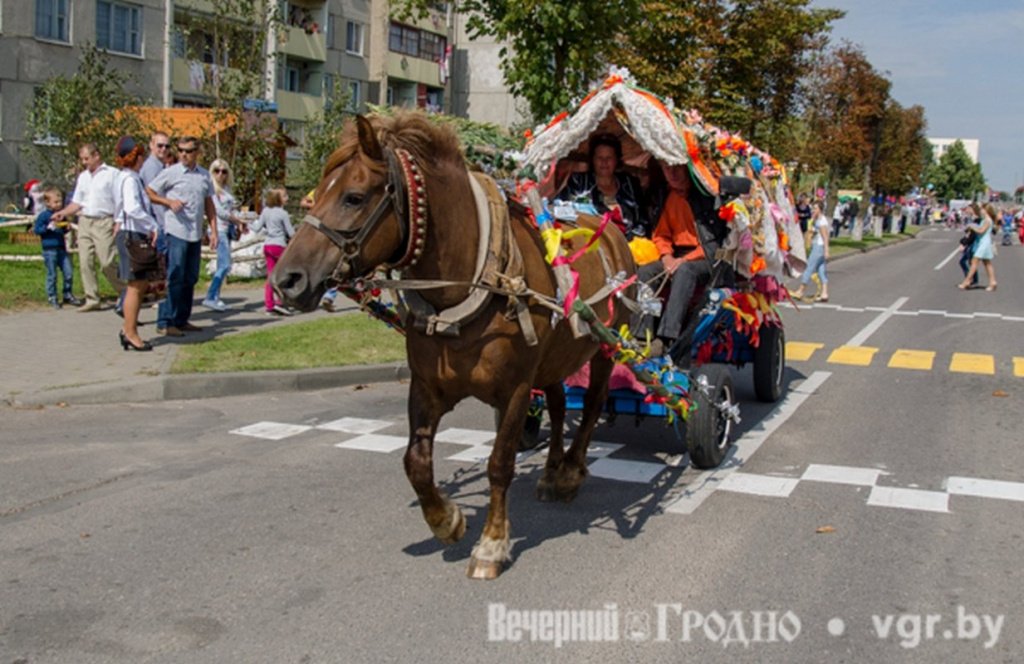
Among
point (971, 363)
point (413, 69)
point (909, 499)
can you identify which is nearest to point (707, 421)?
point (909, 499)

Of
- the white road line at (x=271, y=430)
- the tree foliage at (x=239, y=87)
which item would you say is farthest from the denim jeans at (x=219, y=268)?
the tree foliage at (x=239, y=87)

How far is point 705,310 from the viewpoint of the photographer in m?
7.46

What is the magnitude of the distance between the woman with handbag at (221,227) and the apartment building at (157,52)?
281 inches

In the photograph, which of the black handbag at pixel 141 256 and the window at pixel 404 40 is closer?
the black handbag at pixel 141 256

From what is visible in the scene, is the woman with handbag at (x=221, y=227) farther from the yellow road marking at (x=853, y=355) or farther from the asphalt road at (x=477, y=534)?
the yellow road marking at (x=853, y=355)

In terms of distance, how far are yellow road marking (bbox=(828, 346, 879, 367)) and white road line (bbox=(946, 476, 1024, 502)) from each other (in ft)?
17.1

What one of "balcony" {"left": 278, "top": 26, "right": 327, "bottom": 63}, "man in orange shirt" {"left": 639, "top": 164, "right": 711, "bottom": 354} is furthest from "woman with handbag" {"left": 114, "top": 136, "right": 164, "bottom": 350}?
"balcony" {"left": 278, "top": 26, "right": 327, "bottom": 63}

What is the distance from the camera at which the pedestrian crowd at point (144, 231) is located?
34.2ft

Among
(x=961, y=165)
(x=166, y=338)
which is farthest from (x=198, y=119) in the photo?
(x=961, y=165)

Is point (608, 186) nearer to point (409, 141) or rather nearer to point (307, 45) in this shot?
point (409, 141)

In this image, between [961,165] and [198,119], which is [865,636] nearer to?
[198,119]

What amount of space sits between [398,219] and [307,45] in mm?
44199

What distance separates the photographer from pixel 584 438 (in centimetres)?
654

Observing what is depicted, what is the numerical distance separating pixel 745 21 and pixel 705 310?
20.4m
